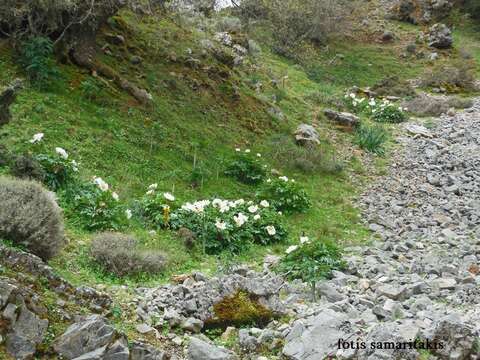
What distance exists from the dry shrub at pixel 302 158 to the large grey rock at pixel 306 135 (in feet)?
1.14

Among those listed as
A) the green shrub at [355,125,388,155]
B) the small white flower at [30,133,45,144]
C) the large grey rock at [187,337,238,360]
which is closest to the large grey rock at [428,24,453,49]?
the green shrub at [355,125,388,155]

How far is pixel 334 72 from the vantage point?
25.8 metres

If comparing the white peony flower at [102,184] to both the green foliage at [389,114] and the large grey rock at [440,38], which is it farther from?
the large grey rock at [440,38]

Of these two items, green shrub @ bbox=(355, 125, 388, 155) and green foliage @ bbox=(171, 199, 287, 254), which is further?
green shrub @ bbox=(355, 125, 388, 155)

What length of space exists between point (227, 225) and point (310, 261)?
5.59 feet

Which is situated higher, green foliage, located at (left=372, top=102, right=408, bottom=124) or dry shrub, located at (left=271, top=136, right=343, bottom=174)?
dry shrub, located at (left=271, top=136, right=343, bottom=174)

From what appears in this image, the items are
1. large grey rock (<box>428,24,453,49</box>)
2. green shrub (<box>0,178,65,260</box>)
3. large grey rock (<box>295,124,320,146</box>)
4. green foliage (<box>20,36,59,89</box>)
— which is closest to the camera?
green shrub (<box>0,178,65,260</box>)

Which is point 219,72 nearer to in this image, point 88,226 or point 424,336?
point 88,226

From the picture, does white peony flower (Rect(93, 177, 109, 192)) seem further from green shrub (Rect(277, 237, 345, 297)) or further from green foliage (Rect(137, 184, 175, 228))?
green shrub (Rect(277, 237, 345, 297))

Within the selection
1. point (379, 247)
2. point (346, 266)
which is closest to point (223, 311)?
point (346, 266)

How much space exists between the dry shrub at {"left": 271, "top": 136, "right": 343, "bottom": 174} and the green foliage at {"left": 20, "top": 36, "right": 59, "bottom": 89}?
498cm

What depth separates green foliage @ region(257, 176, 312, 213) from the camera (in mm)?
10477

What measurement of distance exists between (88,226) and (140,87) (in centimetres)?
580

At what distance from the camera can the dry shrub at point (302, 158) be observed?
1278 cm
